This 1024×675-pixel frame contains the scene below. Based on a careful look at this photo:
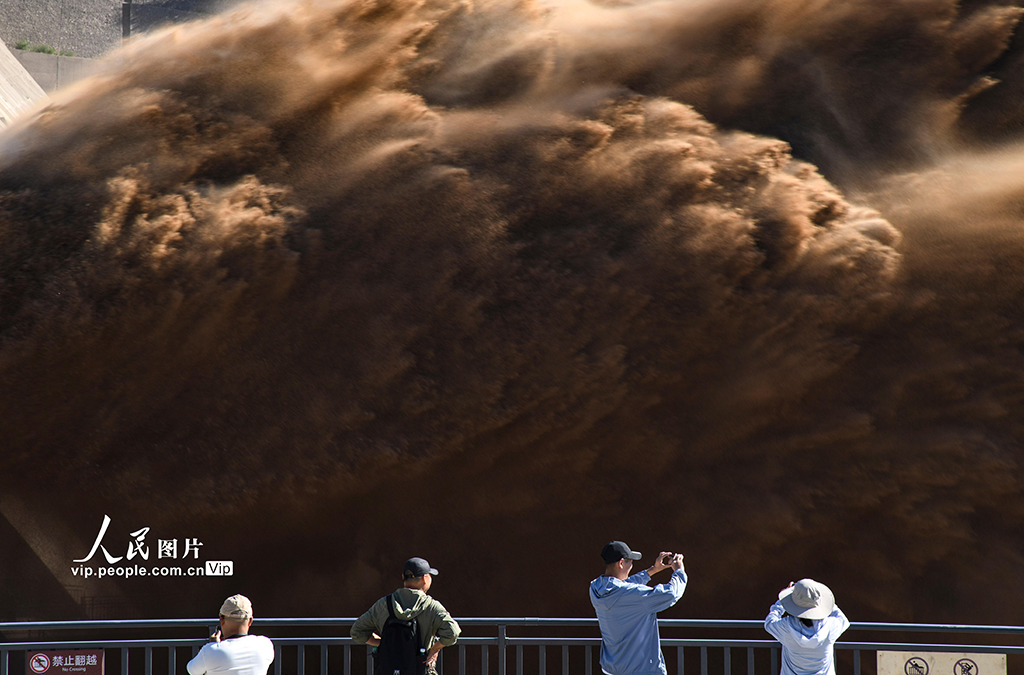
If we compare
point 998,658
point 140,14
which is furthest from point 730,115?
point 140,14

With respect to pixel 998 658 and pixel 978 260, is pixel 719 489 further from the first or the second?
pixel 978 260

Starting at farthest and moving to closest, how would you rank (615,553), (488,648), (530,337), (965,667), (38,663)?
(530,337) → (488,648) → (38,663) → (965,667) → (615,553)

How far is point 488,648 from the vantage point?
Result: 6820 mm

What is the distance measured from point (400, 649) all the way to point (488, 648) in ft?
8.52

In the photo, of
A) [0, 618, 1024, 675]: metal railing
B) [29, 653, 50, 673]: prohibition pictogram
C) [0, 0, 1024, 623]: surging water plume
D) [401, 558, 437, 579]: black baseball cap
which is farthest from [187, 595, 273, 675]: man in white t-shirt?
[0, 0, 1024, 623]: surging water plume

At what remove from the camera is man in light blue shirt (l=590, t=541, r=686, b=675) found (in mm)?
4465

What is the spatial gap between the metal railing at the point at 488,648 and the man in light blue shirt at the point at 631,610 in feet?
3.49

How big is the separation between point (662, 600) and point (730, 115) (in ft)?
16.1

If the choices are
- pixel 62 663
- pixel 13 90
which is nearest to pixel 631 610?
pixel 62 663

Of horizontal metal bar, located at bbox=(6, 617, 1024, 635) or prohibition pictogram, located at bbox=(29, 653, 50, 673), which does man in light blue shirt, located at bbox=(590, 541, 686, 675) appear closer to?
horizontal metal bar, located at bbox=(6, 617, 1024, 635)

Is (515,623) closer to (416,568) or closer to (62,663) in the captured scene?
(416,568)

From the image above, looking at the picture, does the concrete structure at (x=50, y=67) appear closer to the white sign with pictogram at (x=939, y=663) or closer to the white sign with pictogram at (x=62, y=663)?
the white sign with pictogram at (x=62, y=663)

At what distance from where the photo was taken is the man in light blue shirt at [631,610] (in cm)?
446

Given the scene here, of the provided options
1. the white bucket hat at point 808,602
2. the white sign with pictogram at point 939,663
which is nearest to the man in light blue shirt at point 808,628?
the white bucket hat at point 808,602
